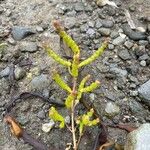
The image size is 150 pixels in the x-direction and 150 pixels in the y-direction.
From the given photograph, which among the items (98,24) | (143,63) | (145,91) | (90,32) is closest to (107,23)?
(98,24)

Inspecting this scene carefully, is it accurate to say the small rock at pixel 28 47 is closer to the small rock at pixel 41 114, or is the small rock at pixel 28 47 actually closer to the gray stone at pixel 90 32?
the gray stone at pixel 90 32

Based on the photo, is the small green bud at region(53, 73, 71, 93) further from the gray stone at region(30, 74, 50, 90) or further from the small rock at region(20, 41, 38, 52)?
the small rock at region(20, 41, 38, 52)

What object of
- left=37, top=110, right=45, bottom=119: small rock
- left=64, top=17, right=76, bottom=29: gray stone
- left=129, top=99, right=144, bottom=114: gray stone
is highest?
left=64, top=17, right=76, bottom=29: gray stone

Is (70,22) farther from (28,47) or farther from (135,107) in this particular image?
(135,107)

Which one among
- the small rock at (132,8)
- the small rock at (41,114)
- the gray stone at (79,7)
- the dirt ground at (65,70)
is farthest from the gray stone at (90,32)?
the small rock at (41,114)

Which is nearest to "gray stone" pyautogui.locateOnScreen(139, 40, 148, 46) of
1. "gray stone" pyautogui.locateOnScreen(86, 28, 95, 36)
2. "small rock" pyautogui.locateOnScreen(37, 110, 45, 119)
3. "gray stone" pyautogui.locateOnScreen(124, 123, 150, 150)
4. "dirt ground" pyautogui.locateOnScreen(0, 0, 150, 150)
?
"dirt ground" pyautogui.locateOnScreen(0, 0, 150, 150)

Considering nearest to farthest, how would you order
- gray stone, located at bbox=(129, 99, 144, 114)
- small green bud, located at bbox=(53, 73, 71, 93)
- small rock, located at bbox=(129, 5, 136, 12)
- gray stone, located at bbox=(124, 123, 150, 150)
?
small green bud, located at bbox=(53, 73, 71, 93) → gray stone, located at bbox=(124, 123, 150, 150) → gray stone, located at bbox=(129, 99, 144, 114) → small rock, located at bbox=(129, 5, 136, 12)

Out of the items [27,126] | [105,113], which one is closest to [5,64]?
[27,126]

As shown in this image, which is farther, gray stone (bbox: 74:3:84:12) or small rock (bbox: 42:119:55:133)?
gray stone (bbox: 74:3:84:12)

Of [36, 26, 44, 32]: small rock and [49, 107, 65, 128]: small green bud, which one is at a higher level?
[49, 107, 65, 128]: small green bud
